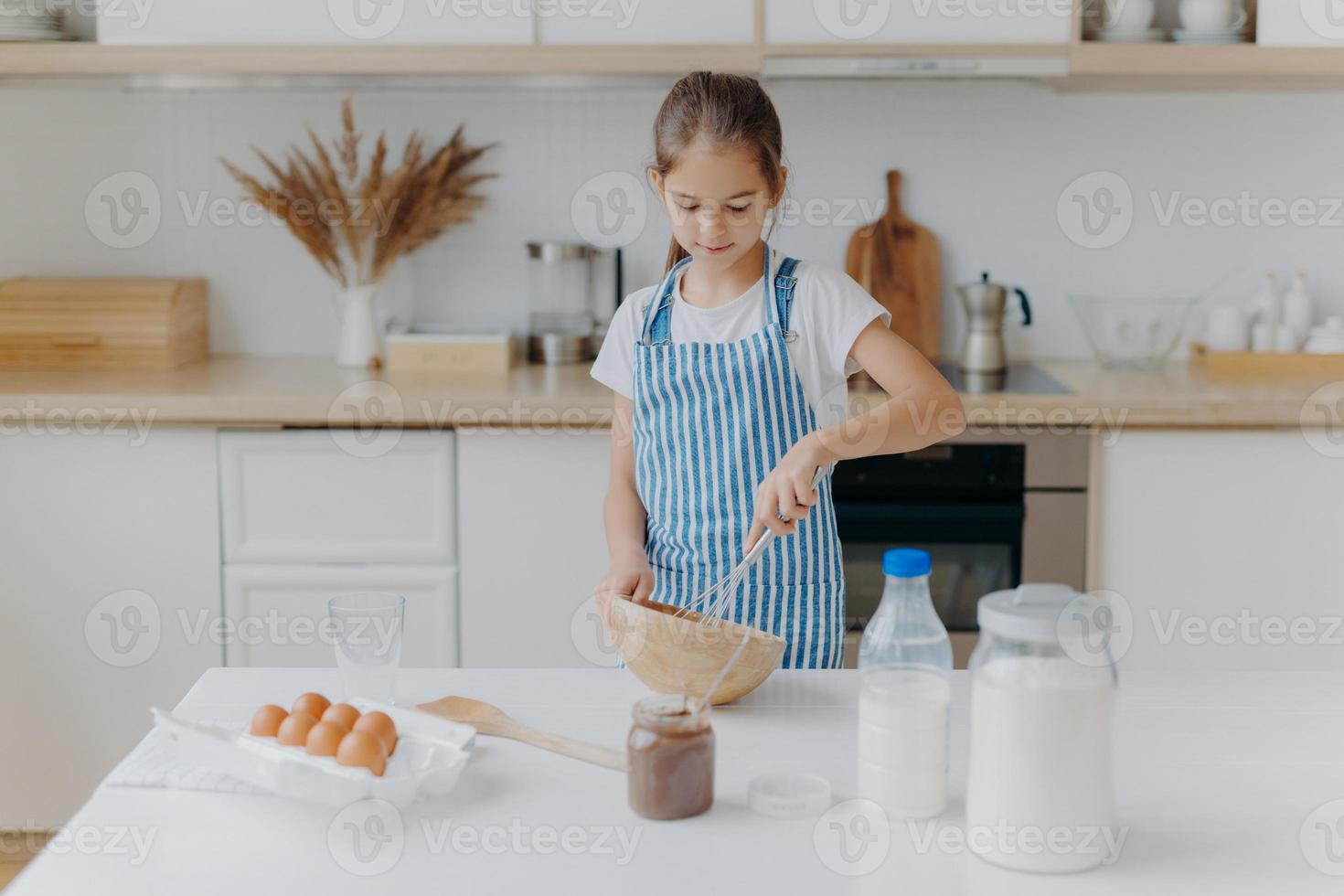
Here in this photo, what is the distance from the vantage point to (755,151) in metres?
1.50

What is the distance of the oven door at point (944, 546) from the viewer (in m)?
2.51

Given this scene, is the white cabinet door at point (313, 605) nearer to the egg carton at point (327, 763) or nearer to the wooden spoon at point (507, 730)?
the wooden spoon at point (507, 730)

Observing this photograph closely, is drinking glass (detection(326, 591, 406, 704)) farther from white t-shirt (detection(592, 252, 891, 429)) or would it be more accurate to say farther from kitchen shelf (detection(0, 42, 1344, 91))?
kitchen shelf (detection(0, 42, 1344, 91))

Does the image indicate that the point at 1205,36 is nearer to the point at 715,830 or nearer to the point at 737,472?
the point at 737,472

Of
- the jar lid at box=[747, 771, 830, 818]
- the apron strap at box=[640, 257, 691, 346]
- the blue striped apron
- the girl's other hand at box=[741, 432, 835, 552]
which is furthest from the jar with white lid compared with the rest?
the apron strap at box=[640, 257, 691, 346]

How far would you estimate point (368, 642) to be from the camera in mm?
1265

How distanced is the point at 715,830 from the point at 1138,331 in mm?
2032

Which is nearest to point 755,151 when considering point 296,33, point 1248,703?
point 1248,703

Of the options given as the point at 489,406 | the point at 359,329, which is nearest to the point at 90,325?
the point at 359,329

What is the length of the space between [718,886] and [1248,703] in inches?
24.8

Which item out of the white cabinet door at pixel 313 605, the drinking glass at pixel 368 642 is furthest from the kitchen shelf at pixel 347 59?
the drinking glass at pixel 368 642

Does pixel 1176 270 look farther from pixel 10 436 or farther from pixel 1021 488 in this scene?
pixel 10 436

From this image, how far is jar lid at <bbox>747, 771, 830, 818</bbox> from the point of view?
1.07m

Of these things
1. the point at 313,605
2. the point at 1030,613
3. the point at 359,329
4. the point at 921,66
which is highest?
the point at 921,66
